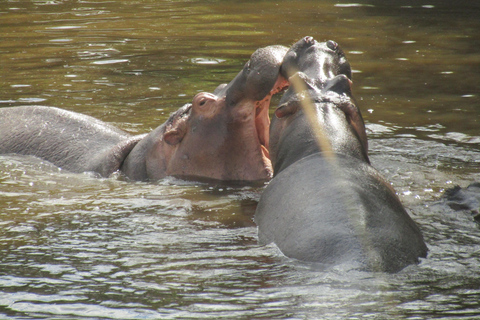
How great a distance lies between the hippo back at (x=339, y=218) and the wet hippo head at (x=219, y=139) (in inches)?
58.9

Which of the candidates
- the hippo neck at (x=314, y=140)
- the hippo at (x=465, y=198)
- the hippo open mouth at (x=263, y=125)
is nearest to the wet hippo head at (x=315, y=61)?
the hippo neck at (x=314, y=140)

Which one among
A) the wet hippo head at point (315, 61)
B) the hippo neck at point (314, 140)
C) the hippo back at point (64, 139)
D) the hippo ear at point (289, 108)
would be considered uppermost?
the wet hippo head at point (315, 61)

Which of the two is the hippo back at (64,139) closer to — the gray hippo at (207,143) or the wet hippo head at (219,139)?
the gray hippo at (207,143)

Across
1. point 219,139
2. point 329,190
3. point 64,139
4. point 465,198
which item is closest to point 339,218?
point 329,190

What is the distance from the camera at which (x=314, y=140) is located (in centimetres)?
453

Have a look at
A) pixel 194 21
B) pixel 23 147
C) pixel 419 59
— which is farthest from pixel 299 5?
pixel 23 147

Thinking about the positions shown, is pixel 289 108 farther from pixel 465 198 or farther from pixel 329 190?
pixel 465 198

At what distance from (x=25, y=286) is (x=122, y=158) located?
2.75 metres

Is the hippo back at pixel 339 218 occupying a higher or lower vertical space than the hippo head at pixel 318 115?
lower

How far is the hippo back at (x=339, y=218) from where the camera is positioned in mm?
3564

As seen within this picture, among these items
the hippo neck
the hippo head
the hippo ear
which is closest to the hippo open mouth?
the hippo head

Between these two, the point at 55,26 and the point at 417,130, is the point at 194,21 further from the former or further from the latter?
the point at 417,130

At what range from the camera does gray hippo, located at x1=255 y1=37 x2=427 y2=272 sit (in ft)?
11.8

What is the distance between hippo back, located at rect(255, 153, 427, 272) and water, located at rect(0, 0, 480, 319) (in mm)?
92
